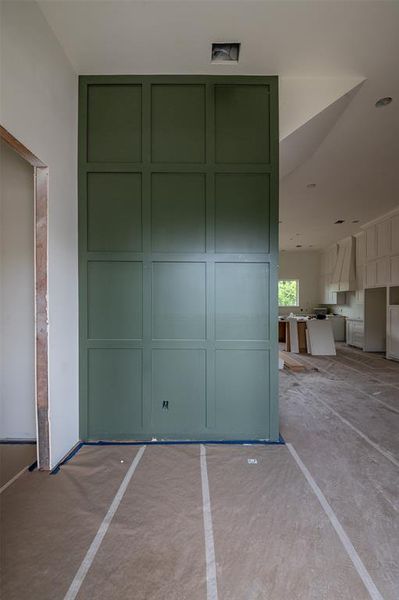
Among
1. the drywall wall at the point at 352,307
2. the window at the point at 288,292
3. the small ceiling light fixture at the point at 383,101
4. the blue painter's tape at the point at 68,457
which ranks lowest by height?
the blue painter's tape at the point at 68,457

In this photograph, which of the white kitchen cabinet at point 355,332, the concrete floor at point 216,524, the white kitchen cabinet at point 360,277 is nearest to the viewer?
the concrete floor at point 216,524

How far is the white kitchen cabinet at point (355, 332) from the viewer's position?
759cm

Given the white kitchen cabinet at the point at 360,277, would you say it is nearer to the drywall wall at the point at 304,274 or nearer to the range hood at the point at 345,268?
the range hood at the point at 345,268

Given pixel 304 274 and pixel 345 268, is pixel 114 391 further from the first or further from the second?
pixel 304 274

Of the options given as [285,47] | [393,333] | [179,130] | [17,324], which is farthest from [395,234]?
[17,324]

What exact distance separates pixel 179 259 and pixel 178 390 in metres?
1.18

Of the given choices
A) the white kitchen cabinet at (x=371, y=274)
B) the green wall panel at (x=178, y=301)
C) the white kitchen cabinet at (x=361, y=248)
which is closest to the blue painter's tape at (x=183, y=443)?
the green wall panel at (x=178, y=301)

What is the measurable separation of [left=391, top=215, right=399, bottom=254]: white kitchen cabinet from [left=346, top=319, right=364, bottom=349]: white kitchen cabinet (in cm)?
218

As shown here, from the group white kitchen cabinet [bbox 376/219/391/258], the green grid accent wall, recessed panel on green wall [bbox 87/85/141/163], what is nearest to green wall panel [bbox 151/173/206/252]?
the green grid accent wall

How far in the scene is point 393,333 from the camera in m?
6.21

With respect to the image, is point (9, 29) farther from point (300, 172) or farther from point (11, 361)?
point (300, 172)

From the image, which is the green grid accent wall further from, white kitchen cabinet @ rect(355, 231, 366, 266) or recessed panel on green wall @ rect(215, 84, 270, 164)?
white kitchen cabinet @ rect(355, 231, 366, 266)

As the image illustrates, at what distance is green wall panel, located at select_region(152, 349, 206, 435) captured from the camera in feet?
8.39

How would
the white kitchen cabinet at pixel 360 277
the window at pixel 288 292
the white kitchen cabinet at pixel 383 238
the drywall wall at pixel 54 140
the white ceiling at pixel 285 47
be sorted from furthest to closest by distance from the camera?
the window at pixel 288 292 < the white kitchen cabinet at pixel 360 277 < the white kitchen cabinet at pixel 383 238 < the white ceiling at pixel 285 47 < the drywall wall at pixel 54 140
